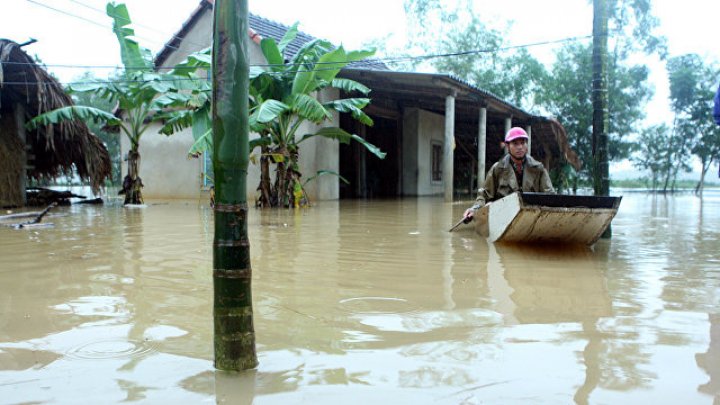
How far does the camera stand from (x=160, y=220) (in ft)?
26.9

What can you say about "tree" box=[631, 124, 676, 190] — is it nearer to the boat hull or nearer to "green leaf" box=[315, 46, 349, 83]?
"green leaf" box=[315, 46, 349, 83]

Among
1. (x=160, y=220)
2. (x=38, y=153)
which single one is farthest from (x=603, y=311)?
(x=38, y=153)

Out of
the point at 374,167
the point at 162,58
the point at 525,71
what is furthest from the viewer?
the point at 525,71

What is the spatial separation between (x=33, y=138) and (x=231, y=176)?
45.2ft

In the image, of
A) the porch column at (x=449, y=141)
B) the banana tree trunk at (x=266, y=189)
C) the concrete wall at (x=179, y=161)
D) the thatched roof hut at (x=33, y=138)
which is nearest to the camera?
the thatched roof hut at (x=33, y=138)

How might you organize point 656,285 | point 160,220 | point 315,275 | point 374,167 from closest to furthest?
point 656,285
point 315,275
point 160,220
point 374,167

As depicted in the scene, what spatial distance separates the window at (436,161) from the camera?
18388 mm

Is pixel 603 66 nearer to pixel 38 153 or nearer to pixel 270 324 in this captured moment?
pixel 270 324

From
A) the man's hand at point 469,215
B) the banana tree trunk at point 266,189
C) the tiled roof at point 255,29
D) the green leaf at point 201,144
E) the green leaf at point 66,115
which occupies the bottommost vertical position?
the man's hand at point 469,215

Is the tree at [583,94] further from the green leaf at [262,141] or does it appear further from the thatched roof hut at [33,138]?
the thatched roof hut at [33,138]

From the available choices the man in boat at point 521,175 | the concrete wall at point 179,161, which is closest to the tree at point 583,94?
the concrete wall at point 179,161

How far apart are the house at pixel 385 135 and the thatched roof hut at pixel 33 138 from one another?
2148 mm

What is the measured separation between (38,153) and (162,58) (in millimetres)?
4186

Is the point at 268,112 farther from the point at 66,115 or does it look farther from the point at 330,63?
the point at 66,115
